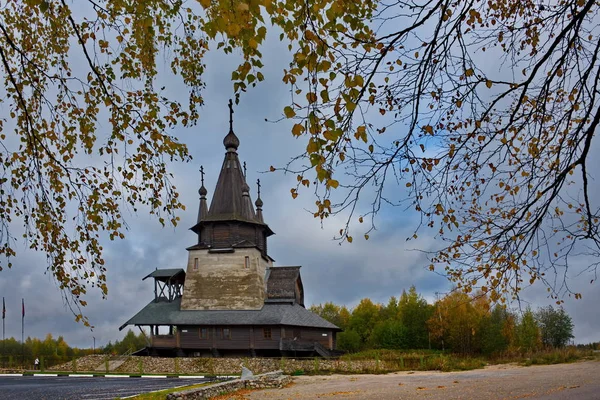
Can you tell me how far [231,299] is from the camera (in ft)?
124

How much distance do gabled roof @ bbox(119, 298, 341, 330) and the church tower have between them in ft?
2.03

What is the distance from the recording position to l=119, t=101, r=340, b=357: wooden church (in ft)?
117

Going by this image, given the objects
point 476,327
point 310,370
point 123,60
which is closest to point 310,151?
point 123,60

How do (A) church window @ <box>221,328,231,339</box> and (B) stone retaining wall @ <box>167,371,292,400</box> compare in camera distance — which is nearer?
(B) stone retaining wall @ <box>167,371,292,400</box>

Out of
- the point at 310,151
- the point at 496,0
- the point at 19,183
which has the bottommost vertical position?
the point at 310,151

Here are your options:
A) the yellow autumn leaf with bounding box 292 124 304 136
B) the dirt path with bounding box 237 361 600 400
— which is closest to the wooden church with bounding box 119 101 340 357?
the dirt path with bounding box 237 361 600 400

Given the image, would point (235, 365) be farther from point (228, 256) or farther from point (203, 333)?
point (228, 256)

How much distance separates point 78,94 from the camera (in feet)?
21.3

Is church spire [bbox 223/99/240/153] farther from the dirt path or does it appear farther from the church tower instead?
the dirt path

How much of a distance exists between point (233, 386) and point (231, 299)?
18.7m

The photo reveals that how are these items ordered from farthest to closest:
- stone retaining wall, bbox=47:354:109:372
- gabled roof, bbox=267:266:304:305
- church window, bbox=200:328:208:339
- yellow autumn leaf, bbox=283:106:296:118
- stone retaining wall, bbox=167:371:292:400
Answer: gabled roof, bbox=267:266:304:305, church window, bbox=200:328:208:339, stone retaining wall, bbox=47:354:109:372, stone retaining wall, bbox=167:371:292:400, yellow autumn leaf, bbox=283:106:296:118

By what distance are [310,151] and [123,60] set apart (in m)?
3.98

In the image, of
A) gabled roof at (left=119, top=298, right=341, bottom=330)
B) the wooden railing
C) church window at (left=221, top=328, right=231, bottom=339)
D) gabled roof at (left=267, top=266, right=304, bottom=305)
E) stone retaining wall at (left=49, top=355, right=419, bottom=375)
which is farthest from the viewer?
gabled roof at (left=267, top=266, right=304, bottom=305)

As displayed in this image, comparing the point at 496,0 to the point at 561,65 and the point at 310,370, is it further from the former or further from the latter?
the point at 310,370
